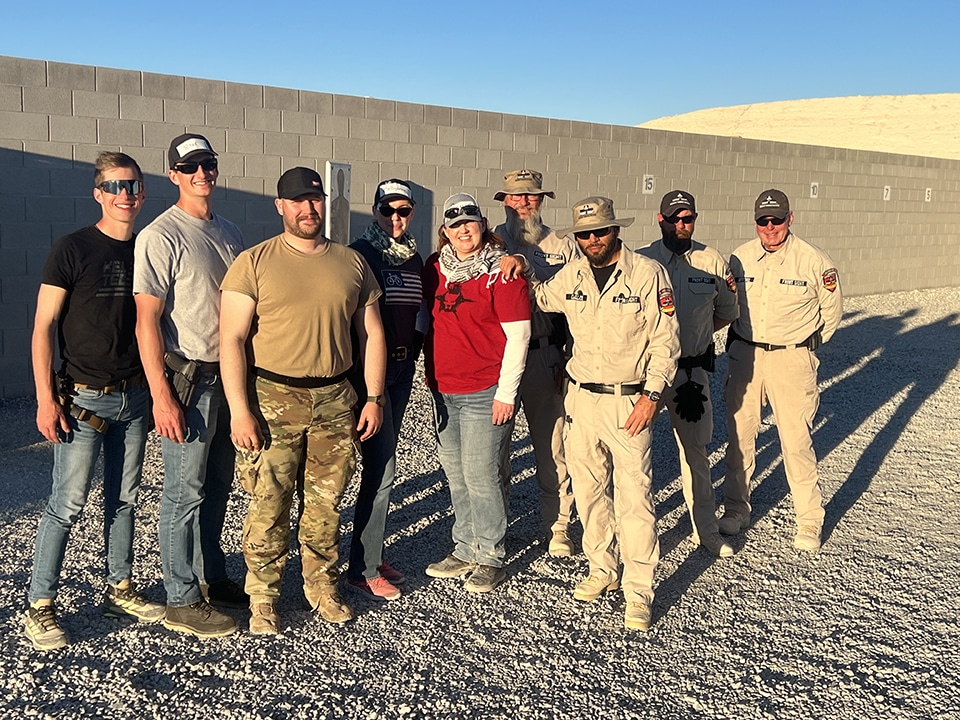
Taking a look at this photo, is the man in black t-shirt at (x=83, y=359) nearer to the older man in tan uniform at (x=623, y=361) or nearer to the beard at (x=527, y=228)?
the older man in tan uniform at (x=623, y=361)

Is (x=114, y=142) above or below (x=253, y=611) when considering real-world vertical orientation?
above

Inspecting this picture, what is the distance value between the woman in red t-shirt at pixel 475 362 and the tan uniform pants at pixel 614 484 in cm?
34

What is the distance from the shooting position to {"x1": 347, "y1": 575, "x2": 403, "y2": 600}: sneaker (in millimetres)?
3914

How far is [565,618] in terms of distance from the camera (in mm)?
3770

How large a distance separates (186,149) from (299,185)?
18.1 inches

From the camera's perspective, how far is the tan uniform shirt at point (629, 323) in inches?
147

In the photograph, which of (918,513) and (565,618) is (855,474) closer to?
(918,513)

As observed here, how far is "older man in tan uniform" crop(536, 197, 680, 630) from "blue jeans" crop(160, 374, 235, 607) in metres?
1.59

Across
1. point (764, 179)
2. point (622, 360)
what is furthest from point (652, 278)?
point (764, 179)

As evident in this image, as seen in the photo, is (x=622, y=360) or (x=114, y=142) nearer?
(x=622, y=360)

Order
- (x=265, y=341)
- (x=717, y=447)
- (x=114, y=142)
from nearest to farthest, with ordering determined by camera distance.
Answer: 1. (x=265, y=341)
2. (x=717, y=447)
3. (x=114, y=142)

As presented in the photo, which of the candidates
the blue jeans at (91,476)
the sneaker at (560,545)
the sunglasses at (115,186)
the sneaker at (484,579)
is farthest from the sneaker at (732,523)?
the sunglasses at (115,186)

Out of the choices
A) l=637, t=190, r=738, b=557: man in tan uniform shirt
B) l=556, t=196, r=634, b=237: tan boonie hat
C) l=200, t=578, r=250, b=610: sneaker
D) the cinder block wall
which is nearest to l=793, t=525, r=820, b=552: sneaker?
l=637, t=190, r=738, b=557: man in tan uniform shirt

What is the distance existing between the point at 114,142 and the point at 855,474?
6676 millimetres
